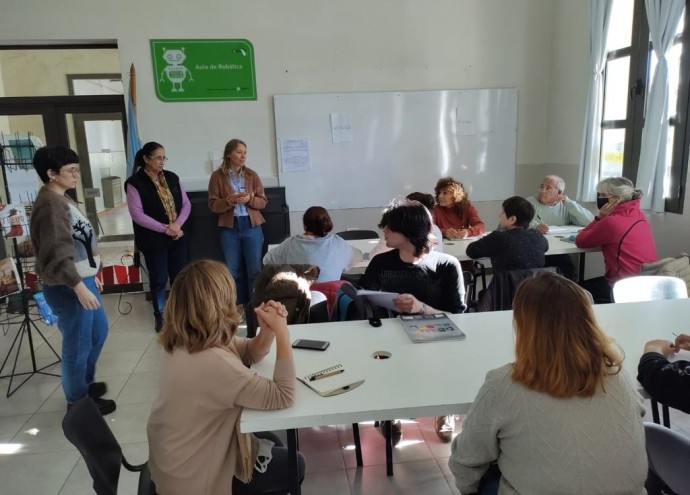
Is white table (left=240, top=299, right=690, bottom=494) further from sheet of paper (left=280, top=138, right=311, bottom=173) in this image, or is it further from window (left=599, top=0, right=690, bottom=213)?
sheet of paper (left=280, top=138, right=311, bottom=173)

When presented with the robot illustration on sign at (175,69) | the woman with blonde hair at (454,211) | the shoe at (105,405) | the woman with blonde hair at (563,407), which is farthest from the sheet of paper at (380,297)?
the robot illustration on sign at (175,69)

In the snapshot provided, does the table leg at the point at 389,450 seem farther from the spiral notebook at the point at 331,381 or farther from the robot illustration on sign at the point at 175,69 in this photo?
the robot illustration on sign at the point at 175,69

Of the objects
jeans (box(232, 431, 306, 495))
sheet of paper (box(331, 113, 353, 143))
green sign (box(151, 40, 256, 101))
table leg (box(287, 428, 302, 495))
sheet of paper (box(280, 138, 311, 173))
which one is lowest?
jeans (box(232, 431, 306, 495))

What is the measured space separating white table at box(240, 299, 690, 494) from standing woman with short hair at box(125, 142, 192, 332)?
2648 mm

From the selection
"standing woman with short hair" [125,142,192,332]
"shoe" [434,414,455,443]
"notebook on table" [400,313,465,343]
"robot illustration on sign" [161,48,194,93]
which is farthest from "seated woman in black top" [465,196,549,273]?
"robot illustration on sign" [161,48,194,93]

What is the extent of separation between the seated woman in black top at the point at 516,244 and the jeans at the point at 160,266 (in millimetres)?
2758

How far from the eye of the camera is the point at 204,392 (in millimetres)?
1429

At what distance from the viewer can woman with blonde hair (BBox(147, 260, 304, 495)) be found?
1431mm

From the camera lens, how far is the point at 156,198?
14.2 feet

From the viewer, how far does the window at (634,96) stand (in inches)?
151

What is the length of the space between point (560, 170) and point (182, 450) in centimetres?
525

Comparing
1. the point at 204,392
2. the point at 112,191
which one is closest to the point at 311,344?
the point at 204,392

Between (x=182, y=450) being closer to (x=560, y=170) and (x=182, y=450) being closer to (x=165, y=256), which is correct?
(x=165, y=256)

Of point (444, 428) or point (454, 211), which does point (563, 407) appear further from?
point (454, 211)
